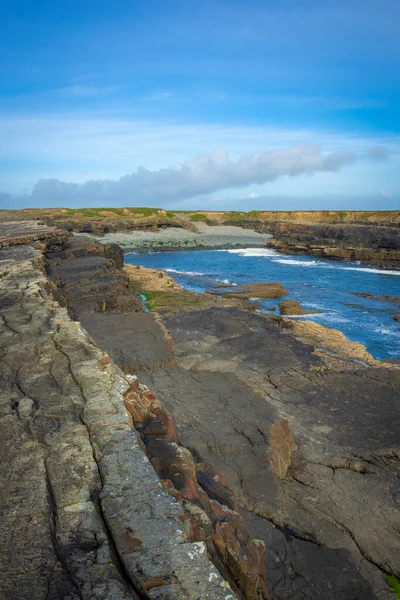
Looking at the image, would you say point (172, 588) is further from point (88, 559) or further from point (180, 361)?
point (180, 361)

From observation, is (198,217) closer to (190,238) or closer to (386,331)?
(190,238)

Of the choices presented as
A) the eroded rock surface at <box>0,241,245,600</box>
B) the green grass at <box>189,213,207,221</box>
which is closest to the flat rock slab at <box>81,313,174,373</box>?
the eroded rock surface at <box>0,241,245,600</box>

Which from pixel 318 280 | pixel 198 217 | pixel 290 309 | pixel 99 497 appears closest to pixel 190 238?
pixel 198 217

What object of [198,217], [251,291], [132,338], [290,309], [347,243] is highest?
[198,217]

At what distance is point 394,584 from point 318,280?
3131 cm

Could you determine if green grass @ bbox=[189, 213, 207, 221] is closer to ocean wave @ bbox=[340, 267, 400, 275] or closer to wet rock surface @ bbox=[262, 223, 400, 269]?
wet rock surface @ bbox=[262, 223, 400, 269]

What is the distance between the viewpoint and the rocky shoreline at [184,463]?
2869 mm

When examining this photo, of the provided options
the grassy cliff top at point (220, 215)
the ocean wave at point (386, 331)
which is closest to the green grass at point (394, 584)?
the ocean wave at point (386, 331)

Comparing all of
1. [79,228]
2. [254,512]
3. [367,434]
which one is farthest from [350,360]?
[79,228]

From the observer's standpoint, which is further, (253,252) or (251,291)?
(253,252)

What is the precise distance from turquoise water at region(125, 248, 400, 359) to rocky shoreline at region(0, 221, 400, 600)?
→ 6910 mm

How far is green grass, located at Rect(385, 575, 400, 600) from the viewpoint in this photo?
17.4 feet

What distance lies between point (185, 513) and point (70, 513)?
2.75 feet

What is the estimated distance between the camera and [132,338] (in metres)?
10.8
